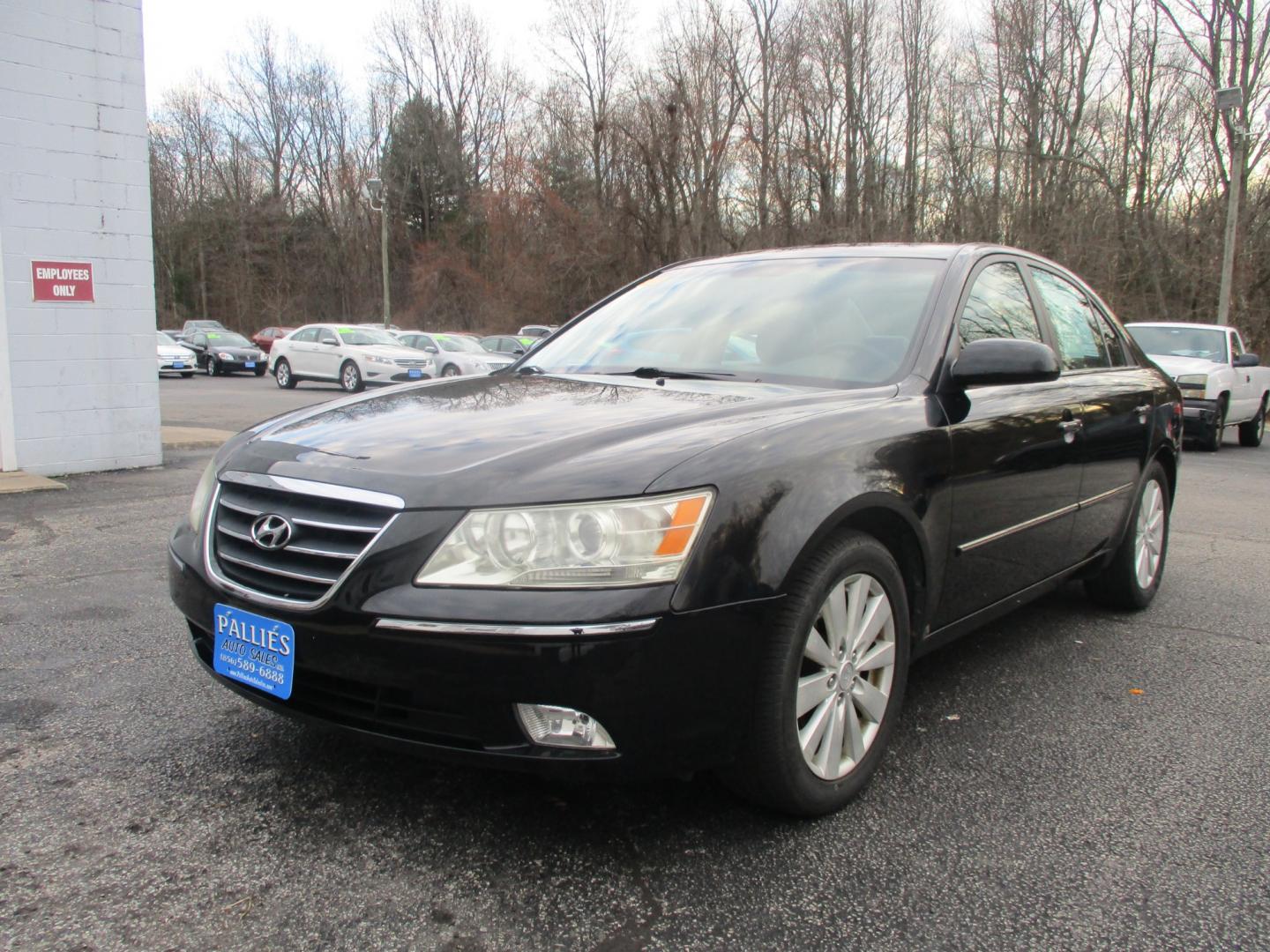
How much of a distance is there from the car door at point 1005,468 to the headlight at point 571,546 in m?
1.21

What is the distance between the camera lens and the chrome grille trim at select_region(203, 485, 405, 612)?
211 centimetres

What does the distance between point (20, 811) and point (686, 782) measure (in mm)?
1705

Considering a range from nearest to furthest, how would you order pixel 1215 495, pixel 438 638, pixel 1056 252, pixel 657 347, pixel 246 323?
pixel 438 638 → pixel 657 347 → pixel 1215 495 → pixel 1056 252 → pixel 246 323

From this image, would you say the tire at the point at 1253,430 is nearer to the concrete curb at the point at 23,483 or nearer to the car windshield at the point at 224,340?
the concrete curb at the point at 23,483

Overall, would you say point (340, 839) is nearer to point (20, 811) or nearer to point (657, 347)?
point (20, 811)

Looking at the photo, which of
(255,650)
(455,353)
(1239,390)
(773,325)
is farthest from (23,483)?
(455,353)

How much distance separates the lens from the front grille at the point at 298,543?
2135 millimetres

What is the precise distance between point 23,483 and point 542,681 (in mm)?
7090

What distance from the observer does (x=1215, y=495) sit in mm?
8688

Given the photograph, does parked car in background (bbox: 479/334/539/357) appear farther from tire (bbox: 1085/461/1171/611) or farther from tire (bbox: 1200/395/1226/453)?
tire (bbox: 1085/461/1171/611)

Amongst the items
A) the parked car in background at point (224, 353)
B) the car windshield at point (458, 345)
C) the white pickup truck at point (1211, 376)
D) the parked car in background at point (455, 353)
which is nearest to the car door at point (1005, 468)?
the white pickup truck at point (1211, 376)

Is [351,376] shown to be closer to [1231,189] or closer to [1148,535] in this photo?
[1231,189]

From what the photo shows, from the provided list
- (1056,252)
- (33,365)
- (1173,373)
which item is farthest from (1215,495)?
(1056,252)

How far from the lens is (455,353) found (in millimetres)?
23141
